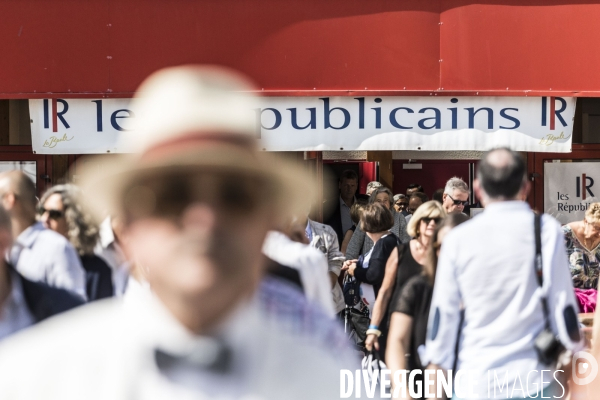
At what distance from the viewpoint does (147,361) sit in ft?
3.96

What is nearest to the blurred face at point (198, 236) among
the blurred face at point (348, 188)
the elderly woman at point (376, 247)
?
the elderly woman at point (376, 247)

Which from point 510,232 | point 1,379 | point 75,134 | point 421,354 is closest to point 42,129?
point 75,134

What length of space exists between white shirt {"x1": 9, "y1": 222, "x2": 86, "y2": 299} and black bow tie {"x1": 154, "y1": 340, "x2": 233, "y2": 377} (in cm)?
254

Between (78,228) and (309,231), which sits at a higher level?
(78,228)

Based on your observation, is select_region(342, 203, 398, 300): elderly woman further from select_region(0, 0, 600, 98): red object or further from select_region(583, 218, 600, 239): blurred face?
select_region(0, 0, 600, 98): red object

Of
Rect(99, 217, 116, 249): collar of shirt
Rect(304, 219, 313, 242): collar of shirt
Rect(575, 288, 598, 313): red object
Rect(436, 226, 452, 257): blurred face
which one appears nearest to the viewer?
Rect(436, 226, 452, 257): blurred face

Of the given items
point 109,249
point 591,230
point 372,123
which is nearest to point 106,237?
point 109,249

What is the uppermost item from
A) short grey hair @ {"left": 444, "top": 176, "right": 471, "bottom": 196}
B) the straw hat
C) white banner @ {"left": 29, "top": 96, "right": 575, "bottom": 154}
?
white banner @ {"left": 29, "top": 96, "right": 575, "bottom": 154}

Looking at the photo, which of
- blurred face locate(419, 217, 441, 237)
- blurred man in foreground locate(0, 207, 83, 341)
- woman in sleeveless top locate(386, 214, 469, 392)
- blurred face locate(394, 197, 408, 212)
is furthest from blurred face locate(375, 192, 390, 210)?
blurred man in foreground locate(0, 207, 83, 341)

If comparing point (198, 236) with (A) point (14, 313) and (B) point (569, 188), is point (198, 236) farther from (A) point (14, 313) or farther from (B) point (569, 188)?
(B) point (569, 188)

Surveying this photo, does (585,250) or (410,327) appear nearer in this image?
(410,327)

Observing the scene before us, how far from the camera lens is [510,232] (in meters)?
3.63

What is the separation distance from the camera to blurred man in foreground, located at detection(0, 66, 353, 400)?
3.84 feet

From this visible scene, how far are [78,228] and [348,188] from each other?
4.29 metres
